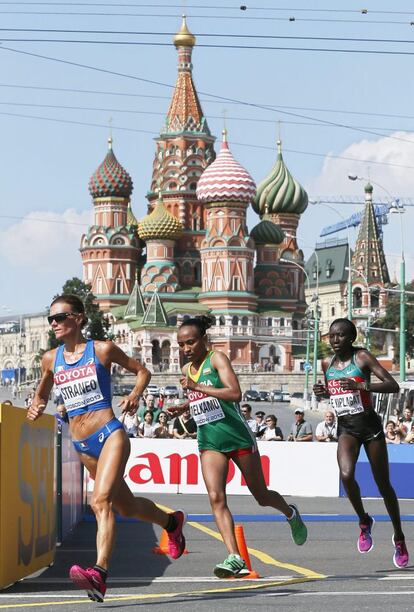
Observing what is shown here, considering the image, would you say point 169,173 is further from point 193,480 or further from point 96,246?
point 193,480

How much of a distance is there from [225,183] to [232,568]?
127269 mm

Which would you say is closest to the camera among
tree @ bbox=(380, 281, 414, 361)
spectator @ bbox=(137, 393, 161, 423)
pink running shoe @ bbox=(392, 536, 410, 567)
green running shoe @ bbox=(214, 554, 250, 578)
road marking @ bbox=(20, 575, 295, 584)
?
green running shoe @ bbox=(214, 554, 250, 578)

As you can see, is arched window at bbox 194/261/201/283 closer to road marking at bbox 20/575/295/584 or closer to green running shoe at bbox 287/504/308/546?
green running shoe at bbox 287/504/308/546

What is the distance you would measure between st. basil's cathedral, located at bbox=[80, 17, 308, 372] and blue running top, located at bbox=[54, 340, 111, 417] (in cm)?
12134

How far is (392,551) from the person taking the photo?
10750mm

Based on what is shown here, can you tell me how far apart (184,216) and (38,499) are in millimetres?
132101

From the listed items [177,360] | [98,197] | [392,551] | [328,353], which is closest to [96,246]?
[98,197]

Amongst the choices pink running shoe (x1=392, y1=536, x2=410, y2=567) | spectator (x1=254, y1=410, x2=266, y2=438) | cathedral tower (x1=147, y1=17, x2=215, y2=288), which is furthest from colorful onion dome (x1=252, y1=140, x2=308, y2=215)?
pink running shoe (x1=392, y1=536, x2=410, y2=567)

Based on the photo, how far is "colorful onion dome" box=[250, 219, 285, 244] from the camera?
142 m

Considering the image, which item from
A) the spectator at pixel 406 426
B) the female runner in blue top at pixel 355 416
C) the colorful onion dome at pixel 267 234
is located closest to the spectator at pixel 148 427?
the spectator at pixel 406 426

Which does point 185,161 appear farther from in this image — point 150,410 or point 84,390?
point 84,390

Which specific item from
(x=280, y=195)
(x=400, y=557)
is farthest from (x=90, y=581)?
(x=280, y=195)

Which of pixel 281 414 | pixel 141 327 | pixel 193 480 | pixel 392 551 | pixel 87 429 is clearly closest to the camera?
pixel 87 429

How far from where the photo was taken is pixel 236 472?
20562mm
